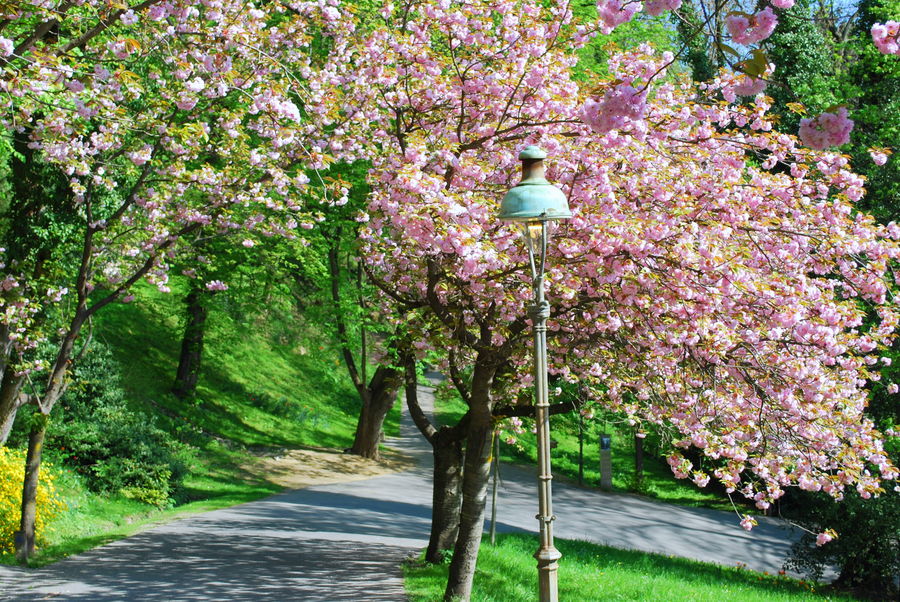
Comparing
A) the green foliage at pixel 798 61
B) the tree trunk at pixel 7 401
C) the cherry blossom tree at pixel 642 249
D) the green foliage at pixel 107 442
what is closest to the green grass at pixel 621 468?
the green foliage at pixel 798 61

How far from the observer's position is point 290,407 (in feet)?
85.6

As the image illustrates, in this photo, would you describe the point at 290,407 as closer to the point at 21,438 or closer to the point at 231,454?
the point at 231,454

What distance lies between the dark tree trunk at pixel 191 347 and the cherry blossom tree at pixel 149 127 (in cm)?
786

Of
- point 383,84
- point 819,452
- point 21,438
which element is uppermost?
point 383,84

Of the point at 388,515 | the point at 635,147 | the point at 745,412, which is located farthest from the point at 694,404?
the point at 388,515

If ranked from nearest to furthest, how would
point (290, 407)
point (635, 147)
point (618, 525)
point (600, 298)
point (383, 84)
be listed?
1. point (635, 147)
2. point (600, 298)
3. point (383, 84)
4. point (618, 525)
5. point (290, 407)

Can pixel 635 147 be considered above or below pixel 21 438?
above

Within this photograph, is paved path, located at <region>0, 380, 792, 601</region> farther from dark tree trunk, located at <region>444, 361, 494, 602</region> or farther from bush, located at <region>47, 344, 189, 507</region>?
bush, located at <region>47, 344, 189, 507</region>

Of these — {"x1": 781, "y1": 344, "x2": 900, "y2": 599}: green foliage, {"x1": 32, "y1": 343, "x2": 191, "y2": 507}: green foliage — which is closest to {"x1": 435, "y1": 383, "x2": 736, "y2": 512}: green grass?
{"x1": 781, "y1": 344, "x2": 900, "y2": 599}: green foliage

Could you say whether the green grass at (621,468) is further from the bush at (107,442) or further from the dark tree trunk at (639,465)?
the bush at (107,442)

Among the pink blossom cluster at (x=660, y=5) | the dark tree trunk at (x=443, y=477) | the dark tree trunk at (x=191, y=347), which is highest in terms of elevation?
the pink blossom cluster at (x=660, y=5)

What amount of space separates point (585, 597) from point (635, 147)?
5.82 meters

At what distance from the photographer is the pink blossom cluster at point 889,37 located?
3.84m

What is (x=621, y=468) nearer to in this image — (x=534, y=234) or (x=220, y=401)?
(x=220, y=401)
